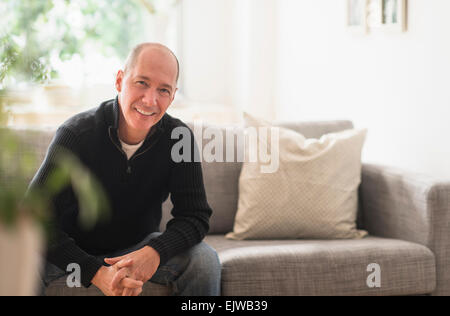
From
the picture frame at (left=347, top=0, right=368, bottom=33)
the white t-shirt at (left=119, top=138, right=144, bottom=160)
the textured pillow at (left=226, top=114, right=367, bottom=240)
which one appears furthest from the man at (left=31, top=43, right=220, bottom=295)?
the picture frame at (left=347, top=0, right=368, bottom=33)

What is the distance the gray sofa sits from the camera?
5.82ft

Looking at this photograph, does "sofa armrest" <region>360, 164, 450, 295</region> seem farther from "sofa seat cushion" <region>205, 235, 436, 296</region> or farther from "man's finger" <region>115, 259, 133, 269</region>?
"man's finger" <region>115, 259, 133, 269</region>

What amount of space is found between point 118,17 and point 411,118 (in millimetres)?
2757

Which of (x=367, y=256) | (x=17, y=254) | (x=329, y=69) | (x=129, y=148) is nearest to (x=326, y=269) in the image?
(x=367, y=256)

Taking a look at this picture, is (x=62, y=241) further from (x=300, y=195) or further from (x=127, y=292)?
(x=300, y=195)

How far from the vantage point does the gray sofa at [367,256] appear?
69.9 inches

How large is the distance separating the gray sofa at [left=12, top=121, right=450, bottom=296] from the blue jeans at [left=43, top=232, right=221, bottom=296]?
0.03 m

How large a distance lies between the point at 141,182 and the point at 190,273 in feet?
1.09

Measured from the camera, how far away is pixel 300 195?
6.97 feet

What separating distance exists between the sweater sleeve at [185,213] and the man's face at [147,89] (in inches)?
6.6

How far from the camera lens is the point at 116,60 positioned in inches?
177

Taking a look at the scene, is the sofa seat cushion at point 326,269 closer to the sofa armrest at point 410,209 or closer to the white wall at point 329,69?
the sofa armrest at point 410,209

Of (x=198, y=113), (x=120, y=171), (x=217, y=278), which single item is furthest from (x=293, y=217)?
(x=198, y=113)
